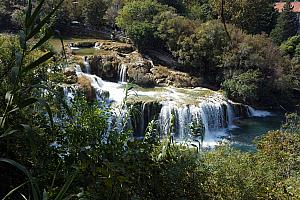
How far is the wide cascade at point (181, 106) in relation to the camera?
17.0 metres

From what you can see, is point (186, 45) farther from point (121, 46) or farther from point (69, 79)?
point (69, 79)

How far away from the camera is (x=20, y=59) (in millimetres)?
1309

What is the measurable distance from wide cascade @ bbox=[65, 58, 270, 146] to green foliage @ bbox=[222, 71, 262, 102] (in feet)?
2.14

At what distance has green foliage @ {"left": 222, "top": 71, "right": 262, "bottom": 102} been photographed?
20.1 meters

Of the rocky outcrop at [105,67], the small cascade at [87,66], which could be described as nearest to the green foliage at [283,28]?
the rocky outcrop at [105,67]

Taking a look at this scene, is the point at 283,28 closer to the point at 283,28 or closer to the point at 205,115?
the point at 283,28

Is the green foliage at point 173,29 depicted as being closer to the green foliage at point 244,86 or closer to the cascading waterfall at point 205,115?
the green foliage at point 244,86

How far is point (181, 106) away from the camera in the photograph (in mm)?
17344

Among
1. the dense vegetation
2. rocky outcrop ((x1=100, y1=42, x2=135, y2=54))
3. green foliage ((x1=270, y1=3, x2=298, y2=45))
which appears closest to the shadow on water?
the dense vegetation

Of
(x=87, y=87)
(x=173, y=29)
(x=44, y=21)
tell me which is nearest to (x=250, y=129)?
(x=87, y=87)

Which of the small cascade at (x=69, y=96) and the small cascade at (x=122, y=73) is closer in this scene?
the small cascade at (x=69, y=96)

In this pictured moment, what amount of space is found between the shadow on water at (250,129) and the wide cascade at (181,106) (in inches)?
19.6

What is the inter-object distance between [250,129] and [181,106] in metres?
3.61

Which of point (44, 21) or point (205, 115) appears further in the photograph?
point (205, 115)
